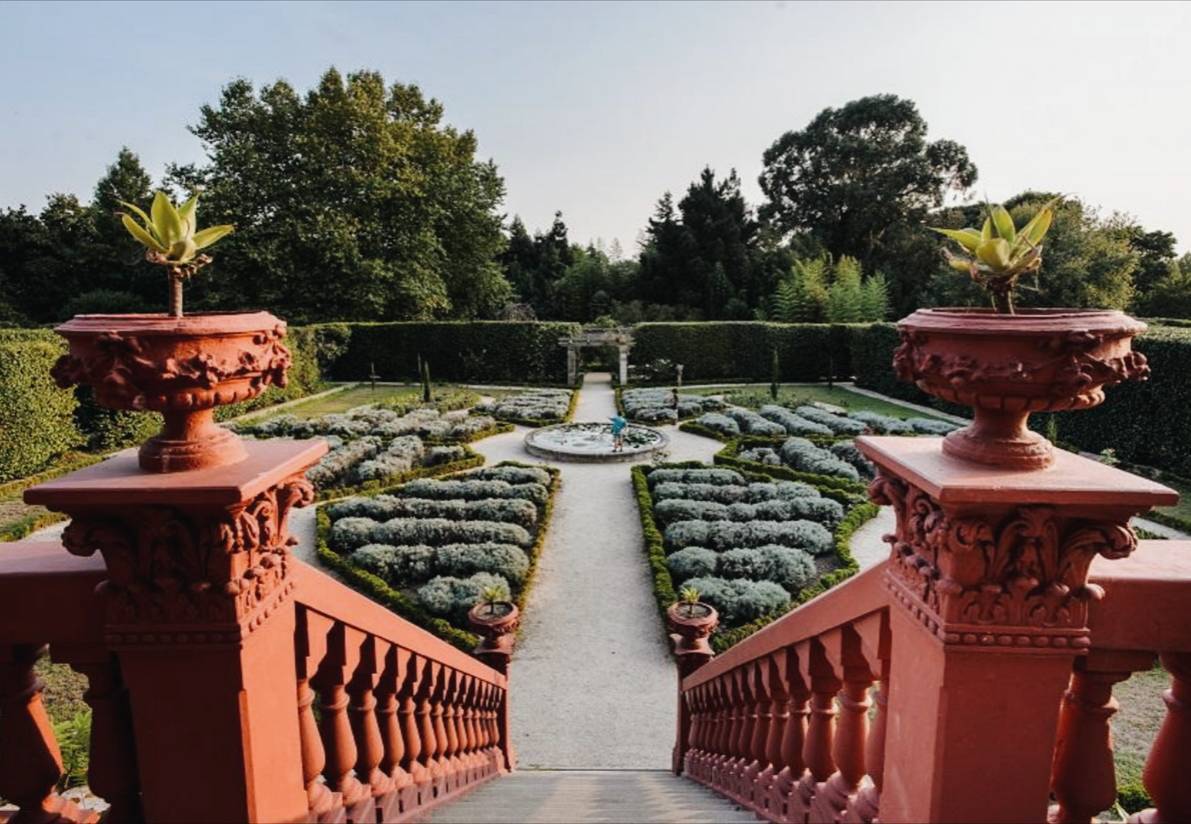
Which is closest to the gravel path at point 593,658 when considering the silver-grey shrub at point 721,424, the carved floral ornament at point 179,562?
the carved floral ornament at point 179,562

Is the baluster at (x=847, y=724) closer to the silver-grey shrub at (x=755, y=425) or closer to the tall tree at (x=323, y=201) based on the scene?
the silver-grey shrub at (x=755, y=425)

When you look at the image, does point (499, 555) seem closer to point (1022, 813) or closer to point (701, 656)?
point (701, 656)

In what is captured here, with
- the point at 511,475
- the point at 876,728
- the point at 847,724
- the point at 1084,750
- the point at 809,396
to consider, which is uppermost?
the point at 1084,750

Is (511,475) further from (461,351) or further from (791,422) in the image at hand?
(461,351)

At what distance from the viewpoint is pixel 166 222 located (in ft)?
5.04

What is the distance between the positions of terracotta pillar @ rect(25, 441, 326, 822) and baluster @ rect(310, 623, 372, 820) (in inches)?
15.5

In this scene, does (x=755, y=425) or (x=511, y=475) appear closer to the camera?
(x=511, y=475)

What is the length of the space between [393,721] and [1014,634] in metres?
2.15

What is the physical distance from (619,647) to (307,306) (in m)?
27.7

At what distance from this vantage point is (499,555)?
360 inches

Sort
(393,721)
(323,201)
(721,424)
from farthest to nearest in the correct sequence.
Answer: (323,201)
(721,424)
(393,721)

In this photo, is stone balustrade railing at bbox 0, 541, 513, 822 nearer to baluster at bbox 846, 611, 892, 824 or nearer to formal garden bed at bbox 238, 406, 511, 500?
baluster at bbox 846, 611, 892, 824

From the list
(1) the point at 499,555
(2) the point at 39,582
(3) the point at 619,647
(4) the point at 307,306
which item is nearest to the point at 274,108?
(4) the point at 307,306

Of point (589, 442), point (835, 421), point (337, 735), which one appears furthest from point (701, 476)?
point (337, 735)
